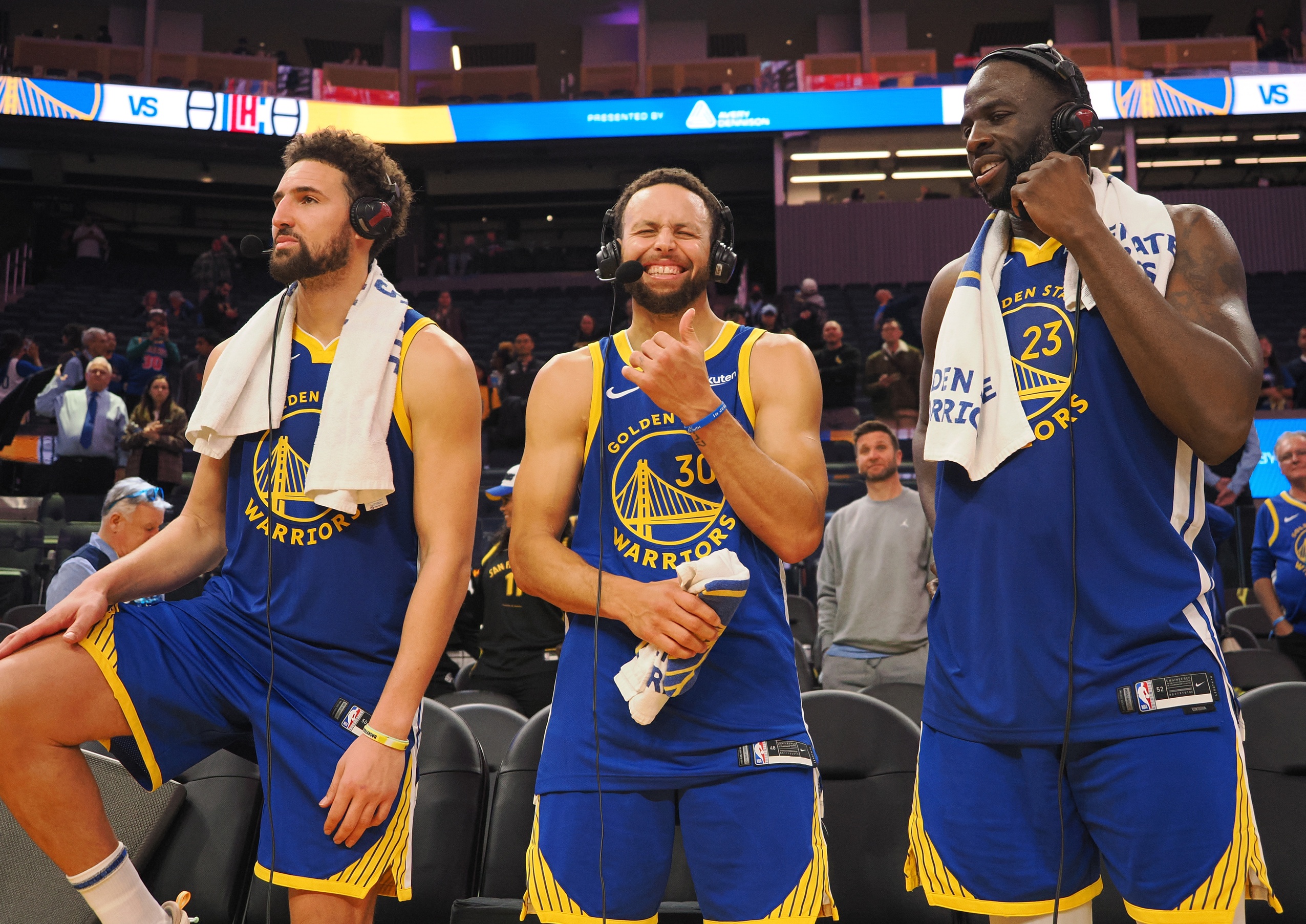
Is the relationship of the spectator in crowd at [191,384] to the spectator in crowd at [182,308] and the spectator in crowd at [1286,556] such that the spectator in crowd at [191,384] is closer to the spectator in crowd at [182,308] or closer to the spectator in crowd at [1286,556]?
the spectator in crowd at [182,308]

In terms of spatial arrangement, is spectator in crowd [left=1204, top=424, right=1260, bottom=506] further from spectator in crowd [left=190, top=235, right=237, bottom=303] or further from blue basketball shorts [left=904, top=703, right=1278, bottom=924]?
spectator in crowd [left=190, top=235, right=237, bottom=303]

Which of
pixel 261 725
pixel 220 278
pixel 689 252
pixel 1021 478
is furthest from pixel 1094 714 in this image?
pixel 220 278

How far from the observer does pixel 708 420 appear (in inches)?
71.3

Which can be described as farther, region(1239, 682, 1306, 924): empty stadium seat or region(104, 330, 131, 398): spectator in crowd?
region(104, 330, 131, 398): spectator in crowd

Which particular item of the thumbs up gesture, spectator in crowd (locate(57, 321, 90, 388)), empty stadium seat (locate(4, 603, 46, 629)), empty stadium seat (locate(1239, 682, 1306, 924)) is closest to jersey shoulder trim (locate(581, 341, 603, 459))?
the thumbs up gesture

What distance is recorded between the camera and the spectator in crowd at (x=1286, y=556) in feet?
17.1

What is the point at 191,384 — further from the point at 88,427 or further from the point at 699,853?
the point at 699,853

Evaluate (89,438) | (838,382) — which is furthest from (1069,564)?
(89,438)

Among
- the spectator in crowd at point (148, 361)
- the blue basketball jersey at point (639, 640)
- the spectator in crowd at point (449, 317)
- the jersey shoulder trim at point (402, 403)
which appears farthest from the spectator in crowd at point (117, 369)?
the blue basketball jersey at point (639, 640)

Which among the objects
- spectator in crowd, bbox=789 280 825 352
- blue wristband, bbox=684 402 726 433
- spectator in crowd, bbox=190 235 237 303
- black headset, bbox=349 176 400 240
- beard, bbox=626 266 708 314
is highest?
spectator in crowd, bbox=190 235 237 303

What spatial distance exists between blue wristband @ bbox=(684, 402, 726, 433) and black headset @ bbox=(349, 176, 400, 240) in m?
0.89

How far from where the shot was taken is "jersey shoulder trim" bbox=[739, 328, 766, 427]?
80.9 inches

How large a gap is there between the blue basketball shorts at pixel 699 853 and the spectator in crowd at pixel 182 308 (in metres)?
16.2

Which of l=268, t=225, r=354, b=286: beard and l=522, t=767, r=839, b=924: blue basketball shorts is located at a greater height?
l=268, t=225, r=354, b=286: beard
